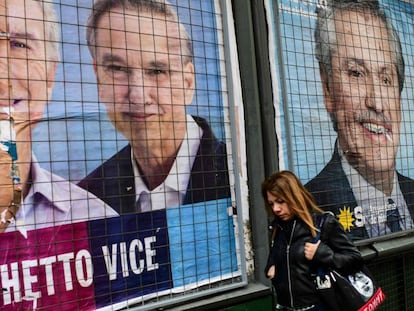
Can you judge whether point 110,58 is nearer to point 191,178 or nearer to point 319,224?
point 191,178

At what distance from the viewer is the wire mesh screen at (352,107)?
13.7ft

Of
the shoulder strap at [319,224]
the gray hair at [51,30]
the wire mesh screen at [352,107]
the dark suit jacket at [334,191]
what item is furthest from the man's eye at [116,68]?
the dark suit jacket at [334,191]

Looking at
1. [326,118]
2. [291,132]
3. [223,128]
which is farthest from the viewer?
[326,118]

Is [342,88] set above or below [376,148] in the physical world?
above

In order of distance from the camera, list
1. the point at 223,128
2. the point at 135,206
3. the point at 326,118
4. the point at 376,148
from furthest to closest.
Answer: the point at 376,148 → the point at 326,118 → the point at 223,128 → the point at 135,206

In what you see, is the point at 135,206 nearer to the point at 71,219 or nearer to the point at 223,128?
the point at 71,219

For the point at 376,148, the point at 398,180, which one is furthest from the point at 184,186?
the point at 398,180

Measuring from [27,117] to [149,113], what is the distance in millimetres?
820

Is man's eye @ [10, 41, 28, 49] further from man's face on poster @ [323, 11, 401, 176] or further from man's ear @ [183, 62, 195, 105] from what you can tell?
man's face on poster @ [323, 11, 401, 176]

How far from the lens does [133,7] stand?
10.7 feet

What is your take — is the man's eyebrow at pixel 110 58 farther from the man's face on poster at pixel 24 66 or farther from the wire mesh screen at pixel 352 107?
the wire mesh screen at pixel 352 107

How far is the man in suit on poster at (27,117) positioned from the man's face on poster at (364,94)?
2.51 m

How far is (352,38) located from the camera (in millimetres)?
4590

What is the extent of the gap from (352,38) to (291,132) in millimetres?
1237
